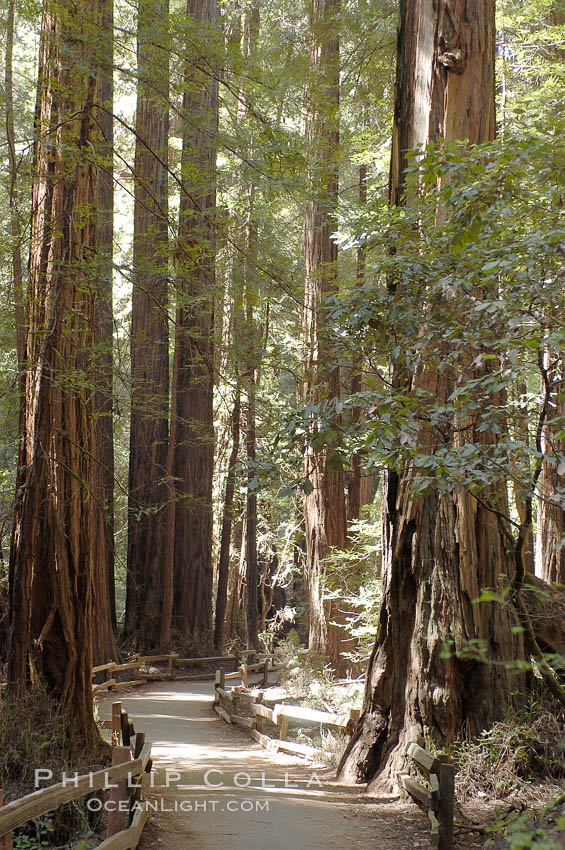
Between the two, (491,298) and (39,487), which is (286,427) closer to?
(491,298)

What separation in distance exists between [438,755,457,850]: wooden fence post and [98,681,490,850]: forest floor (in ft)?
0.68

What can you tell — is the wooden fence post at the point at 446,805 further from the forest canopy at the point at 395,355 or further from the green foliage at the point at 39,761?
the green foliage at the point at 39,761

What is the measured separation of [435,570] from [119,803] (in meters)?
3.48

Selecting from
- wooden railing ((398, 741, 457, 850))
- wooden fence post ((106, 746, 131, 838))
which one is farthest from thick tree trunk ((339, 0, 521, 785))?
wooden fence post ((106, 746, 131, 838))

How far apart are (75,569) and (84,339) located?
2266mm

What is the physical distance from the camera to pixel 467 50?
7.77 metres

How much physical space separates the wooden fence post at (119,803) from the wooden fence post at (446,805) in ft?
7.61

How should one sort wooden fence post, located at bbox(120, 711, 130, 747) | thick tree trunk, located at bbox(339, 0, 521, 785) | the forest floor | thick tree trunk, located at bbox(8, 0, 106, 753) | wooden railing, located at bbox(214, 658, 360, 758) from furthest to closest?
wooden railing, located at bbox(214, 658, 360, 758) → wooden fence post, located at bbox(120, 711, 130, 747) → thick tree trunk, located at bbox(339, 0, 521, 785) → thick tree trunk, located at bbox(8, 0, 106, 753) → the forest floor

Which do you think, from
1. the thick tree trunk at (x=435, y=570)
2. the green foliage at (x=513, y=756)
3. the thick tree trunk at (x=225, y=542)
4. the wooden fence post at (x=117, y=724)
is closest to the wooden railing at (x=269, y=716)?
the thick tree trunk at (x=435, y=570)

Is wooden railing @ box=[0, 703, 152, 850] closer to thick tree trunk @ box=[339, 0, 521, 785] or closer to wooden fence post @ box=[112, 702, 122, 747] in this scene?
wooden fence post @ box=[112, 702, 122, 747]

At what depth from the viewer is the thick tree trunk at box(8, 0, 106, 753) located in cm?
706

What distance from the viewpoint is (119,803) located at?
562 centimetres

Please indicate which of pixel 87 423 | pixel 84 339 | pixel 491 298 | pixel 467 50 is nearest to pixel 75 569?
pixel 87 423

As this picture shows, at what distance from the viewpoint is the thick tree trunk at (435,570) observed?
7227 mm
